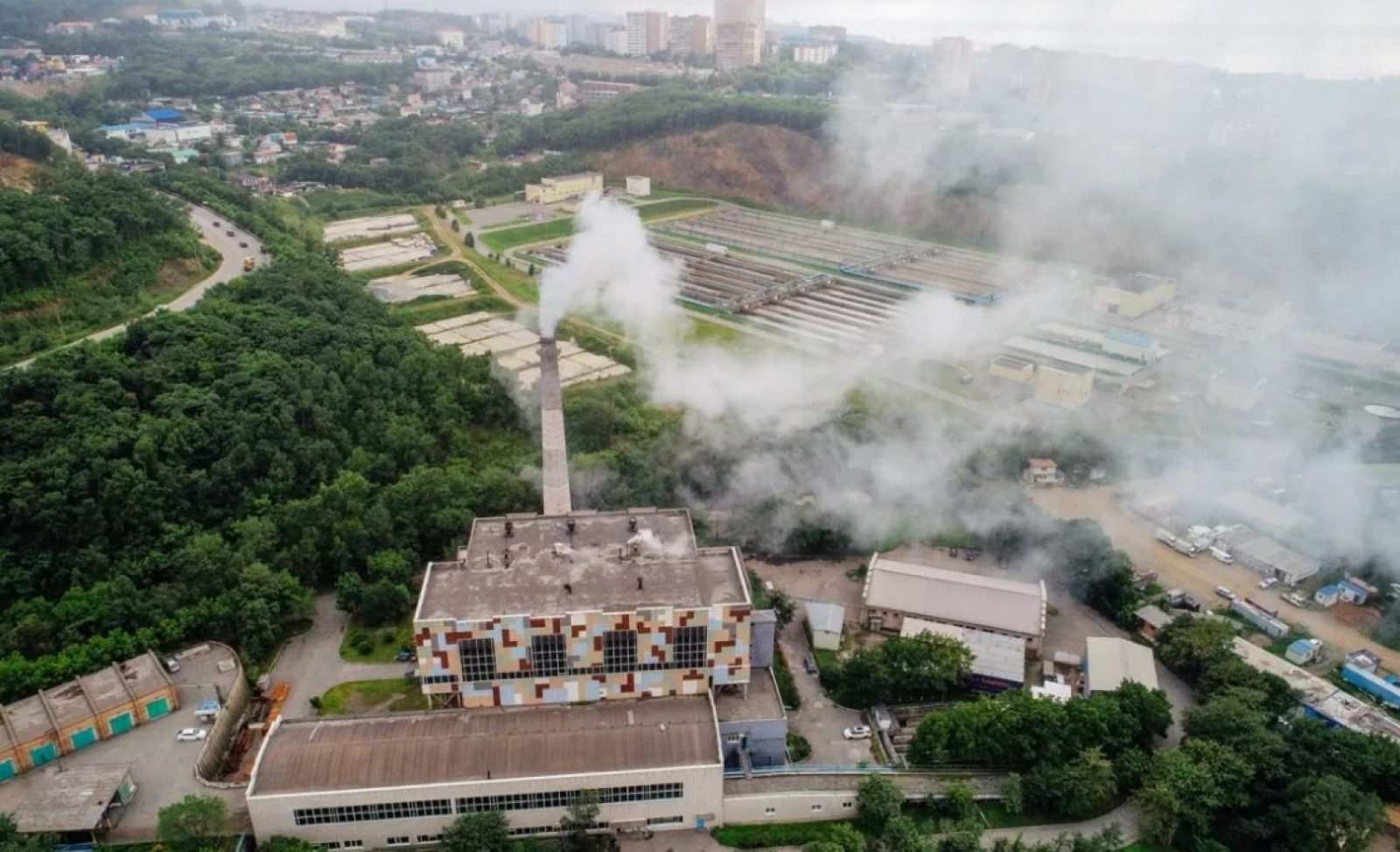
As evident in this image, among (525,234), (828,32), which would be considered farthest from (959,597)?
(828,32)

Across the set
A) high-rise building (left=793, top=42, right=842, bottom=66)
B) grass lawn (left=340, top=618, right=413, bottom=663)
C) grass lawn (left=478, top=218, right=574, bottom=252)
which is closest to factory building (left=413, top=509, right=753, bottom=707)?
grass lawn (left=340, top=618, right=413, bottom=663)

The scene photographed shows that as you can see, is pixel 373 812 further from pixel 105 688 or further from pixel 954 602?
pixel 954 602

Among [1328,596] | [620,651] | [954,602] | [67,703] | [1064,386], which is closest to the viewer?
[67,703]

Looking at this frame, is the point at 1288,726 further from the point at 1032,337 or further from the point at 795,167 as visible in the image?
the point at 795,167

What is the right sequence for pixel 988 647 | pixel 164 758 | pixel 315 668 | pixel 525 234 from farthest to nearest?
pixel 525 234
pixel 988 647
pixel 315 668
pixel 164 758

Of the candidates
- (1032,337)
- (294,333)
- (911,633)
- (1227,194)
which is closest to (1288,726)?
(911,633)
